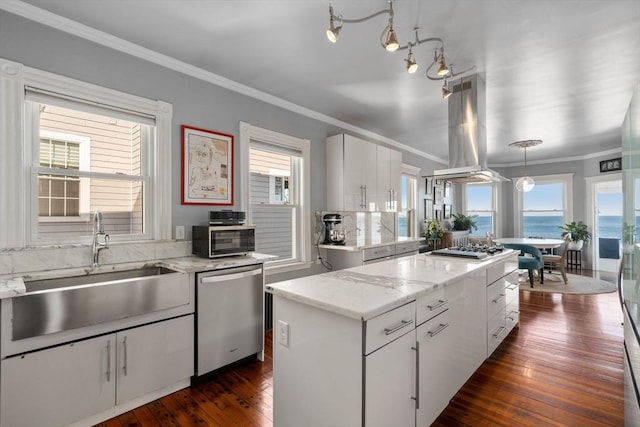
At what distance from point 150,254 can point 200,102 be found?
1.46m

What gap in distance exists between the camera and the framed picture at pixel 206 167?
283 cm

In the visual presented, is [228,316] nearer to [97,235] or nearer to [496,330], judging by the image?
[97,235]

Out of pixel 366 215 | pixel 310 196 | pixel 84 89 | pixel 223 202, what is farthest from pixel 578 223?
pixel 84 89

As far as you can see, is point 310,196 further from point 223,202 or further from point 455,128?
point 455,128

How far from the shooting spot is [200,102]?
294 centimetres

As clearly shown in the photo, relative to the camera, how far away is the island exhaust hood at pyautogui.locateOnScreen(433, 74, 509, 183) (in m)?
3.04

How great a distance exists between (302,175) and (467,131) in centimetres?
191

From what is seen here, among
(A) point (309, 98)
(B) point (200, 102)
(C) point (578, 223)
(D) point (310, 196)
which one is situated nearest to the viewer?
(B) point (200, 102)

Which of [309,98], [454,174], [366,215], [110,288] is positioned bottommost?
[110,288]

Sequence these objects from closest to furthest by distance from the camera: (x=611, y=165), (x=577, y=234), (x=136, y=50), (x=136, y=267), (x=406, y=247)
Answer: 1. (x=136, y=267)
2. (x=136, y=50)
3. (x=406, y=247)
4. (x=611, y=165)
5. (x=577, y=234)

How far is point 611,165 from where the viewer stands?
643 centimetres

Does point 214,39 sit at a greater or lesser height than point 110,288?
greater

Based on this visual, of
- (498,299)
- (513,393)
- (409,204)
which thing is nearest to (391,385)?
(513,393)

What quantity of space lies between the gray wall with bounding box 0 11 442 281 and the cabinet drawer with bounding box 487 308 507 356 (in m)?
2.10
